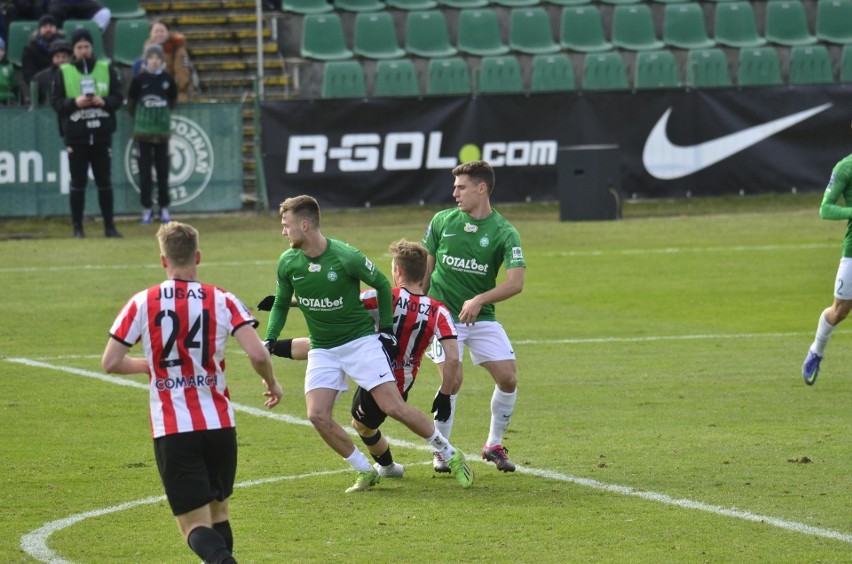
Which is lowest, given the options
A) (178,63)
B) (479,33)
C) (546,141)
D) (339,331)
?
(546,141)

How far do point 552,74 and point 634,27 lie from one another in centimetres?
316

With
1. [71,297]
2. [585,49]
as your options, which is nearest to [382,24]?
[585,49]

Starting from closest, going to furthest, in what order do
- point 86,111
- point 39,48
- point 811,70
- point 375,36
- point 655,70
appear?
point 86,111, point 39,48, point 655,70, point 811,70, point 375,36

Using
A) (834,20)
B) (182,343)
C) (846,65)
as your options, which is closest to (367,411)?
(182,343)

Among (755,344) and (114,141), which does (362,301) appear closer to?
(755,344)

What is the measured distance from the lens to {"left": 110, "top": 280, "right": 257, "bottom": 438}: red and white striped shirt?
6.32 metres

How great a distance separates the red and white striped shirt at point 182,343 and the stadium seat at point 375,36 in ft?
71.4

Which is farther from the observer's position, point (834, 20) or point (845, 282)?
point (834, 20)

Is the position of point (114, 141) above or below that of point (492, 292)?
below

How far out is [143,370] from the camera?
21.0 ft

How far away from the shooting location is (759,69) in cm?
2741

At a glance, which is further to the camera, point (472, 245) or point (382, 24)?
point (382, 24)

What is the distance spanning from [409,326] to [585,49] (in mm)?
20509

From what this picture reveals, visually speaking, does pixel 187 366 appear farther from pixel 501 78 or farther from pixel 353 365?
pixel 501 78
